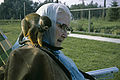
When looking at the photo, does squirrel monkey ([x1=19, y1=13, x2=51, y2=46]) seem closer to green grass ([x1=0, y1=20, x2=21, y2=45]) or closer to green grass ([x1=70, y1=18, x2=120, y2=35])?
green grass ([x1=0, y1=20, x2=21, y2=45])

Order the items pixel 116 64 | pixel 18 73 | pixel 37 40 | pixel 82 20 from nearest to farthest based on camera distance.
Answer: pixel 18 73 < pixel 37 40 < pixel 116 64 < pixel 82 20

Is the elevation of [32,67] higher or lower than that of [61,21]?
lower

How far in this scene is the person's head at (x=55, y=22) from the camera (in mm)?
1164

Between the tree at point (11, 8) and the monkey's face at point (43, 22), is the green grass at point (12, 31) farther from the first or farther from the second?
the tree at point (11, 8)

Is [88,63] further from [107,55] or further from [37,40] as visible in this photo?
[37,40]

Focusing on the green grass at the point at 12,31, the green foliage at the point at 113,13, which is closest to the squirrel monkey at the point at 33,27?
the green grass at the point at 12,31

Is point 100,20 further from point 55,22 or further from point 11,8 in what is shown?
point 11,8

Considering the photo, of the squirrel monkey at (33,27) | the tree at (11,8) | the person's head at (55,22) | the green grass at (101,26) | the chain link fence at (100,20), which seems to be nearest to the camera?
the squirrel monkey at (33,27)

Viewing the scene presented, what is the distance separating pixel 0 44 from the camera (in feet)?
6.60

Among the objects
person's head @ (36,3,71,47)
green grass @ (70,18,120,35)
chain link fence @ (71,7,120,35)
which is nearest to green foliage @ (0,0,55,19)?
chain link fence @ (71,7,120,35)

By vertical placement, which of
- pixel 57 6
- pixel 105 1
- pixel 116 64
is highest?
pixel 105 1

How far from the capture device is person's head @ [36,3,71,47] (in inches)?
45.8

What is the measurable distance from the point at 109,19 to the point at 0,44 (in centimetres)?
1084

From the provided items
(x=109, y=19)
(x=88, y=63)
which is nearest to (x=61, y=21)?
(x=88, y=63)
